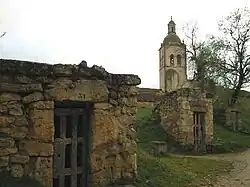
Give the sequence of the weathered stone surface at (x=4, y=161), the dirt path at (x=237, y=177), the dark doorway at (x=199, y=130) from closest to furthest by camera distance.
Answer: the weathered stone surface at (x=4, y=161), the dirt path at (x=237, y=177), the dark doorway at (x=199, y=130)

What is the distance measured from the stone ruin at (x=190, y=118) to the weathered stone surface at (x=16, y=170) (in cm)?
1058

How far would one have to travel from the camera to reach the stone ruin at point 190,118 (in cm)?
1581

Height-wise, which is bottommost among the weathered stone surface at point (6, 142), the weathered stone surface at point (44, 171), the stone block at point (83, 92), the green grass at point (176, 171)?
the green grass at point (176, 171)

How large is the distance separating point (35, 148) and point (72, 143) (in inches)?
34.0

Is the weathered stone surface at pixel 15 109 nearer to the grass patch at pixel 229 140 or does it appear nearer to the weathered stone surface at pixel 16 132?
Answer: the weathered stone surface at pixel 16 132

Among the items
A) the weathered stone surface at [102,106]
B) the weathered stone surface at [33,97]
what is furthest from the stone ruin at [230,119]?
the weathered stone surface at [33,97]

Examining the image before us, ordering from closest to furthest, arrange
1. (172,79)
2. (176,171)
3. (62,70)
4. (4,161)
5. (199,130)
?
(4,161)
(62,70)
(176,171)
(199,130)
(172,79)

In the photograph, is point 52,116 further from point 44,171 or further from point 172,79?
point 172,79

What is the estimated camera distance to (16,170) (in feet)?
19.8

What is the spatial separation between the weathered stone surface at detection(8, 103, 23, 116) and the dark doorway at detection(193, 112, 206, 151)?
1112 cm

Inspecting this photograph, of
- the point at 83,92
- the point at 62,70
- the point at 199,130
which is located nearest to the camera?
the point at 62,70

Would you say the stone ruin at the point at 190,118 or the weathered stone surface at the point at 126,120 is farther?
the stone ruin at the point at 190,118

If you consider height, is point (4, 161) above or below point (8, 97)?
below

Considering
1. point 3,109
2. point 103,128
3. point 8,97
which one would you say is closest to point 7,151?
point 3,109
